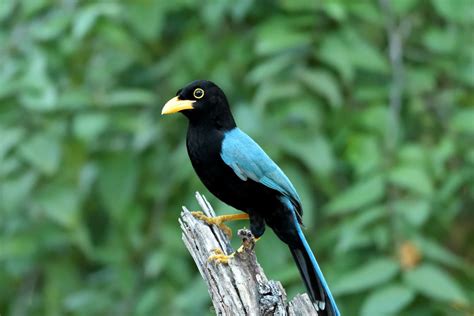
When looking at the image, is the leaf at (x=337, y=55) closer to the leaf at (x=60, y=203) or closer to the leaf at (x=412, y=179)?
the leaf at (x=412, y=179)

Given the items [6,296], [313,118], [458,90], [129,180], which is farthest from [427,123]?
[6,296]

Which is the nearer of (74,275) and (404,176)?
(404,176)

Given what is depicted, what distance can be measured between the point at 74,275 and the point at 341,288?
1.76m

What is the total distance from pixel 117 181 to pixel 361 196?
1418 mm

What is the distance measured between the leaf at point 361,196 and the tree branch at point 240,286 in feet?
4.17

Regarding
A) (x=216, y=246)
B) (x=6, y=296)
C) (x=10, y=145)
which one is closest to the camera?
(x=216, y=246)

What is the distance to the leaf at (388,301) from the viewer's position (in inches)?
213

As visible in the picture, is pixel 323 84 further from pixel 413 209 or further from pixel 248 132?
pixel 413 209

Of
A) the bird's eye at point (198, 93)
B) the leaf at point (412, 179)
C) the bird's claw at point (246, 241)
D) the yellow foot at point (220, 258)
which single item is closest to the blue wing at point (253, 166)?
the bird's eye at point (198, 93)

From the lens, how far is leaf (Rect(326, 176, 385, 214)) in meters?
5.60

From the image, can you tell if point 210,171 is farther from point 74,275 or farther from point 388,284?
point 74,275

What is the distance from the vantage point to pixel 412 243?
18.5 feet

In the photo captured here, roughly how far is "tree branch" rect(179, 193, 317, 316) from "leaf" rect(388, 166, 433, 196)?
1444 millimetres

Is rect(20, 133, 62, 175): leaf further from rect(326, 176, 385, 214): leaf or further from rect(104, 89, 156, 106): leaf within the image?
rect(326, 176, 385, 214): leaf
